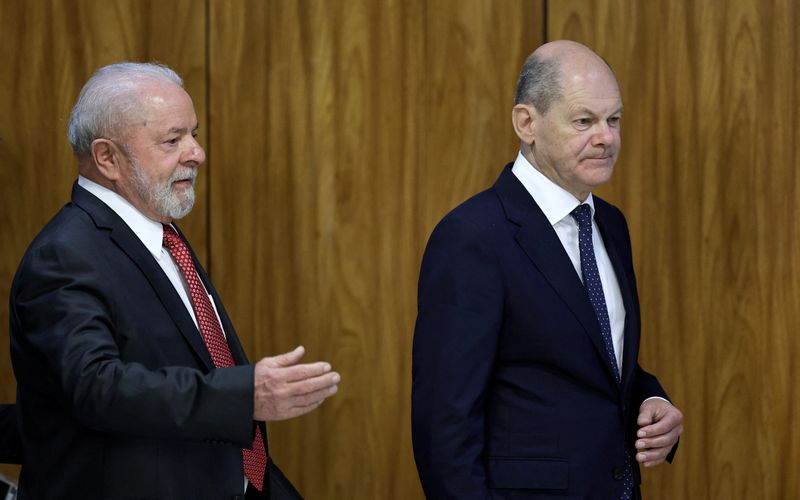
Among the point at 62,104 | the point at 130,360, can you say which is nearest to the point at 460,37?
the point at 62,104

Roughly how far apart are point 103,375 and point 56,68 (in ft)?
5.84

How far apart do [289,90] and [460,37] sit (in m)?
0.53

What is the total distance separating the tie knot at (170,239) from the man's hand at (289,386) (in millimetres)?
492

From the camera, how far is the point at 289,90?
3.49 m

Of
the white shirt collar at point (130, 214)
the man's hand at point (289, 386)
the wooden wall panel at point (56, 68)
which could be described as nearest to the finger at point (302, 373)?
the man's hand at point (289, 386)

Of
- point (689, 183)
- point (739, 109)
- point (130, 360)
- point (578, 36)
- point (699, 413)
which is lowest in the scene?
point (699, 413)

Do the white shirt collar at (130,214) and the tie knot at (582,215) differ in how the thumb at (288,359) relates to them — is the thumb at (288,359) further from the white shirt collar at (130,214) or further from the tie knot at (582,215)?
the tie knot at (582,215)

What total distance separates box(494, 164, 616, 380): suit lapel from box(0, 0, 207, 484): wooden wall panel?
1.41 meters

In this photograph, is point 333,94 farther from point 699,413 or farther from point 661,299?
point 699,413

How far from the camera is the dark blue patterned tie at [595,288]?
240cm

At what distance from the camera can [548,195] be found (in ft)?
8.06

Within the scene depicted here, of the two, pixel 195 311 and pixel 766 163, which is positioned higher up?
pixel 766 163

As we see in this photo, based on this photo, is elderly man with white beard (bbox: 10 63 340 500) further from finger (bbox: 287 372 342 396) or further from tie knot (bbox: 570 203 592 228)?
tie knot (bbox: 570 203 592 228)

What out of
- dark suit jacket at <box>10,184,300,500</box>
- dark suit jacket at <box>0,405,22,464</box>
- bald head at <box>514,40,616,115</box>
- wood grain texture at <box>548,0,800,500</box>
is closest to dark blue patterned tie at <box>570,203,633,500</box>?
bald head at <box>514,40,616,115</box>
